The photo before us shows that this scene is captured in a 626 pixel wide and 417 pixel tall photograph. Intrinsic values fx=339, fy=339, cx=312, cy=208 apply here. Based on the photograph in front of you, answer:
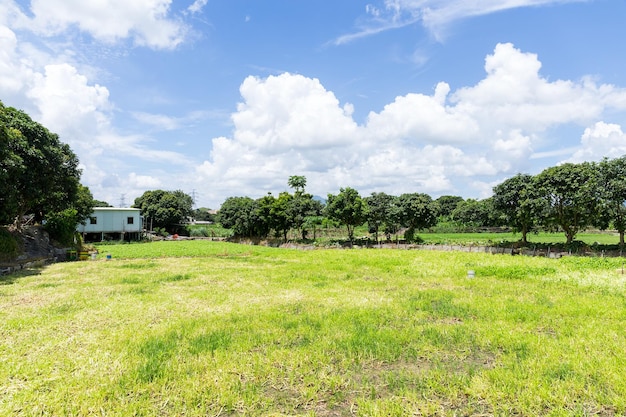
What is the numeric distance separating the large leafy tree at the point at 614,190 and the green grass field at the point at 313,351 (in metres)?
15.8

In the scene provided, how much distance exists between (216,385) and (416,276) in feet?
45.3

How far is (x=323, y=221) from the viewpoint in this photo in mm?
53906

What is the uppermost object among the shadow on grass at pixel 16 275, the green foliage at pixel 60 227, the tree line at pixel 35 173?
the tree line at pixel 35 173

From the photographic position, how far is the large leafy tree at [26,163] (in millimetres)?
18312

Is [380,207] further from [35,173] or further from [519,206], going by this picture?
[35,173]

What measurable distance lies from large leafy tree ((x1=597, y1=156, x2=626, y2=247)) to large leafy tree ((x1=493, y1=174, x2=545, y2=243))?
13.5 ft

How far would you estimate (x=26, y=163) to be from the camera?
21.1m

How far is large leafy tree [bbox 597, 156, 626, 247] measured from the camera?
25078 millimetres

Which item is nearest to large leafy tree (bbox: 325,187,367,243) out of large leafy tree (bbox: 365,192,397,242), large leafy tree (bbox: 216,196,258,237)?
large leafy tree (bbox: 365,192,397,242)

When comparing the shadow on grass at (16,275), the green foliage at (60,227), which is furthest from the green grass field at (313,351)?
the green foliage at (60,227)

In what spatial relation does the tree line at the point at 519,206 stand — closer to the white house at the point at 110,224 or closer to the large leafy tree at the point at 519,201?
the large leafy tree at the point at 519,201

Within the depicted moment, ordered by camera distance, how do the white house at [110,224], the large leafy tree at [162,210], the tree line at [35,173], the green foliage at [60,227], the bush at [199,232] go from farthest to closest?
the bush at [199,232] → the large leafy tree at [162,210] → the white house at [110,224] → the green foliage at [60,227] → the tree line at [35,173]

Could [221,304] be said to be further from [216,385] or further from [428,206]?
[428,206]

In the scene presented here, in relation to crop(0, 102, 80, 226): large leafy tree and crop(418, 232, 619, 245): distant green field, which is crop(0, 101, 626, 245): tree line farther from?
crop(418, 232, 619, 245): distant green field
